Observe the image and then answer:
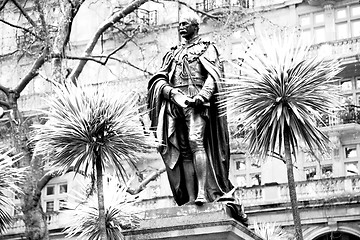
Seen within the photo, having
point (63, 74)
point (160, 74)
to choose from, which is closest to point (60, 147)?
point (160, 74)

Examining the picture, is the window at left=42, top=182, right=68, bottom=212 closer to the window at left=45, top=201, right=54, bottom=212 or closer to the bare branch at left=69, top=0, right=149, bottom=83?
the window at left=45, top=201, right=54, bottom=212

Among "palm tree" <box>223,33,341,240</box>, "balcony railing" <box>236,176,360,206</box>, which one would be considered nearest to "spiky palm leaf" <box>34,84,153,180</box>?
"palm tree" <box>223,33,341,240</box>

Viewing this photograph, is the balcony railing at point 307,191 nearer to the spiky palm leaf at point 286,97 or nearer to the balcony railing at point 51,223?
the balcony railing at point 51,223

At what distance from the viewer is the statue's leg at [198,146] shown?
11984mm

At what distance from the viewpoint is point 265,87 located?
13.4 meters

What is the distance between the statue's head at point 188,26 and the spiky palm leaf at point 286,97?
101 centimetres

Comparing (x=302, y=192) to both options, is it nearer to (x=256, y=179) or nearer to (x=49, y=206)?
(x=256, y=179)

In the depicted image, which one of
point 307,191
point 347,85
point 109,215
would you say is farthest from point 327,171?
point 109,215

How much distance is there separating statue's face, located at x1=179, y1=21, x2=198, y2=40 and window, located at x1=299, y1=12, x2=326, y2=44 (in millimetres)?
27927

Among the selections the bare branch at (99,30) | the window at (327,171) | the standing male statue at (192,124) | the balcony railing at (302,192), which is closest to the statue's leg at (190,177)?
the standing male statue at (192,124)

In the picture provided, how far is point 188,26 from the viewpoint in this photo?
1259 centimetres

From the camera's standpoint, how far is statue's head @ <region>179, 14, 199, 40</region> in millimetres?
12586

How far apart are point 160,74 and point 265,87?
1.67m

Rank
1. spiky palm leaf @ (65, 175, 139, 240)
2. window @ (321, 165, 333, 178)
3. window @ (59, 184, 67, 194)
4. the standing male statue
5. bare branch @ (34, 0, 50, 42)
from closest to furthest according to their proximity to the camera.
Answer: the standing male statue → spiky palm leaf @ (65, 175, 139, 240) → bare branch @ (34, 0, 50, 42) → window @ (321, 165, 333, 178) → window @ (59, 184, 67, 194)
